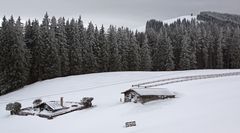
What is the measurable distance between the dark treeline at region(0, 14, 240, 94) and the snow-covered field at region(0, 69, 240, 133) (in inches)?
281

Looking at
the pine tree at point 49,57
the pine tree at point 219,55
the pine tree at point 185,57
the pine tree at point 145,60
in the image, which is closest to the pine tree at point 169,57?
the pine tree at point 185,57

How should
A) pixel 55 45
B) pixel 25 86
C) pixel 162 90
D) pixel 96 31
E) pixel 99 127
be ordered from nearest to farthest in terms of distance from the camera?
pixel 99 127 → pixel 162 90 → pixel 25 86 → pixel 55 45 → pixel 96 31

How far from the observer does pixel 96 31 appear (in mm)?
83250

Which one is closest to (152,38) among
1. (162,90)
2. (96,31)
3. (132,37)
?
(132,37)

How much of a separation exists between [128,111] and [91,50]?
4059cm

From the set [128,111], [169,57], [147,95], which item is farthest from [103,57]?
[128,111]

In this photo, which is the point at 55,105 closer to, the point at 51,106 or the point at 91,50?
the point at 51,106

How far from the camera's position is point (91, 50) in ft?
250

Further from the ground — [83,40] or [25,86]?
[83,40]

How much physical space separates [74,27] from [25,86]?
2103 centimetres

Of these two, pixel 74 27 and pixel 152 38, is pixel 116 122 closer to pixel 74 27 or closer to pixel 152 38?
pixel 74 27

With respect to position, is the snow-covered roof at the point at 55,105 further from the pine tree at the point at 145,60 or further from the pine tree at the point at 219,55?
the pine tree at the point at 219,55

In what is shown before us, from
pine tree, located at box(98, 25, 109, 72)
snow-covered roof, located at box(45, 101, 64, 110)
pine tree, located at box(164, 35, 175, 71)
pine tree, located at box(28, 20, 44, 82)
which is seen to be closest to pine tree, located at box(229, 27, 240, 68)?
pine tree, located at box(164, 35, 175, 71)

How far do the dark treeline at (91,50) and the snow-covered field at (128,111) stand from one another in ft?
23.4
